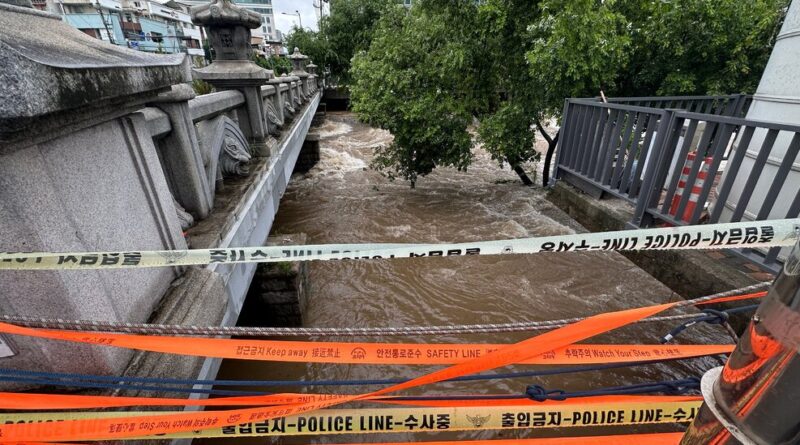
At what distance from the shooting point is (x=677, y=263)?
354 cm

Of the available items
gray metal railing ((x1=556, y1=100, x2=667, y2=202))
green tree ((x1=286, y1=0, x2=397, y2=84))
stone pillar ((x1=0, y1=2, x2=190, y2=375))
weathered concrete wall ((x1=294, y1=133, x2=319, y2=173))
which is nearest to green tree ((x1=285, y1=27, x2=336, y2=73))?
green tree ((x1=286, y1=0, x2=397, y2=84))

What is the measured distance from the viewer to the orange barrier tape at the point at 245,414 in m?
1.31

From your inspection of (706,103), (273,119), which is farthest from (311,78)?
(706,103)

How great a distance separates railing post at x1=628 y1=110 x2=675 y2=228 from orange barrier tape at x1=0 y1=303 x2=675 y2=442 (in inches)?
118

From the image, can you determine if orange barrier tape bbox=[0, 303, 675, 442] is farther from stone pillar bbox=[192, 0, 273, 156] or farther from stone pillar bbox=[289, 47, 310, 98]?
stone pillar bbox=[289, 47, 310, 98]

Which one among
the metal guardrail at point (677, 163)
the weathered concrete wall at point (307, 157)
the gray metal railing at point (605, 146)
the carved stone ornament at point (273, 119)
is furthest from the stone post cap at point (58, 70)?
the weathered concrete wall at point (307, 157)

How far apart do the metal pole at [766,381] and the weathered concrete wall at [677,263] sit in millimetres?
3230

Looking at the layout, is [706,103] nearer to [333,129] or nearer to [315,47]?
[333,129]

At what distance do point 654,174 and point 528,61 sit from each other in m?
2.92

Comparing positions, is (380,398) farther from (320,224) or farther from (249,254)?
(320,224)

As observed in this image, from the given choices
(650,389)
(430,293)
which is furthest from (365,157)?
(650,389)

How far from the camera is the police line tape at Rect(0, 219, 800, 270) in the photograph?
4.39 ft

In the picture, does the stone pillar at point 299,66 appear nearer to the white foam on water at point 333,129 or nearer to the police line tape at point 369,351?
the white foam on water at point 333,129

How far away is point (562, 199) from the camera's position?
564 cm
